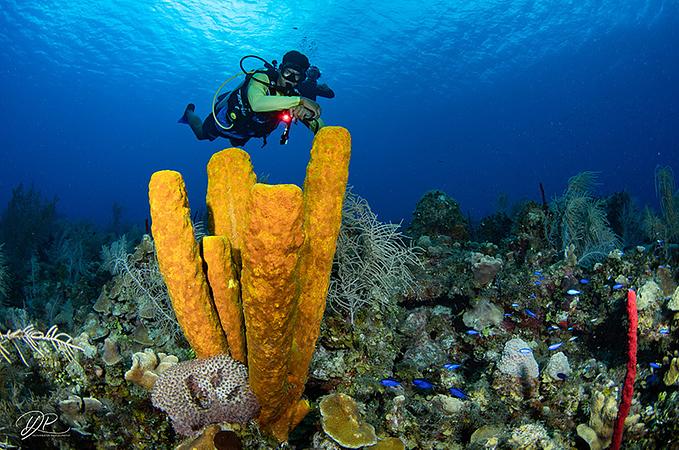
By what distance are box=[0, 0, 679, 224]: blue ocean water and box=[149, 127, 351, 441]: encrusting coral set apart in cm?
1054

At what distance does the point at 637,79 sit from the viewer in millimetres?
73750

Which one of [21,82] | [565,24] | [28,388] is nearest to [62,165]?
[21,82]

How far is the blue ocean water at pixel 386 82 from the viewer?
35094mm

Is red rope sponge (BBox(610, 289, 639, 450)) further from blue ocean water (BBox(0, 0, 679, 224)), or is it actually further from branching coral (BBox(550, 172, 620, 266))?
blue ocean water (BBox(0, 0, 679, 224))

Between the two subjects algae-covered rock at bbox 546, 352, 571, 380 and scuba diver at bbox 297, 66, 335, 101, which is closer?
Answer: algae-covered rock at bbox 546, 352, 571, 380

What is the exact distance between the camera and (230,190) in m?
2.77

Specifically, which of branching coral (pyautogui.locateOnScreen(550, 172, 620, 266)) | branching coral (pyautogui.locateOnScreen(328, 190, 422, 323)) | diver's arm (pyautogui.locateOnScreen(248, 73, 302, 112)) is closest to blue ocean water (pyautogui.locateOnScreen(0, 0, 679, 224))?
branching coral (pyautogui.locateOnScreen(550, 172, 620, 266))

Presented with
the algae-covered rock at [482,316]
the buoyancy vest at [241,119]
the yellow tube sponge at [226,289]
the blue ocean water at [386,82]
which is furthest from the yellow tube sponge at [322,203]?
the blue ocean water at [386,82]

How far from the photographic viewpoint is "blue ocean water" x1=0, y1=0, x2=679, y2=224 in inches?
1382

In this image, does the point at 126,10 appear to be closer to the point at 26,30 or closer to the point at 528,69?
the point at 26,30

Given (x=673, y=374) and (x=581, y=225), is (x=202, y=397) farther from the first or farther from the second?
(x=581, y=225)

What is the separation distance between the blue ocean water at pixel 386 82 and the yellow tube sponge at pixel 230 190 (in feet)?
34.8

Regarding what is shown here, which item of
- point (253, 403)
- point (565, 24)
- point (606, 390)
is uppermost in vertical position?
point (565, 24)

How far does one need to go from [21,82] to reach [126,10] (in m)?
42.6
